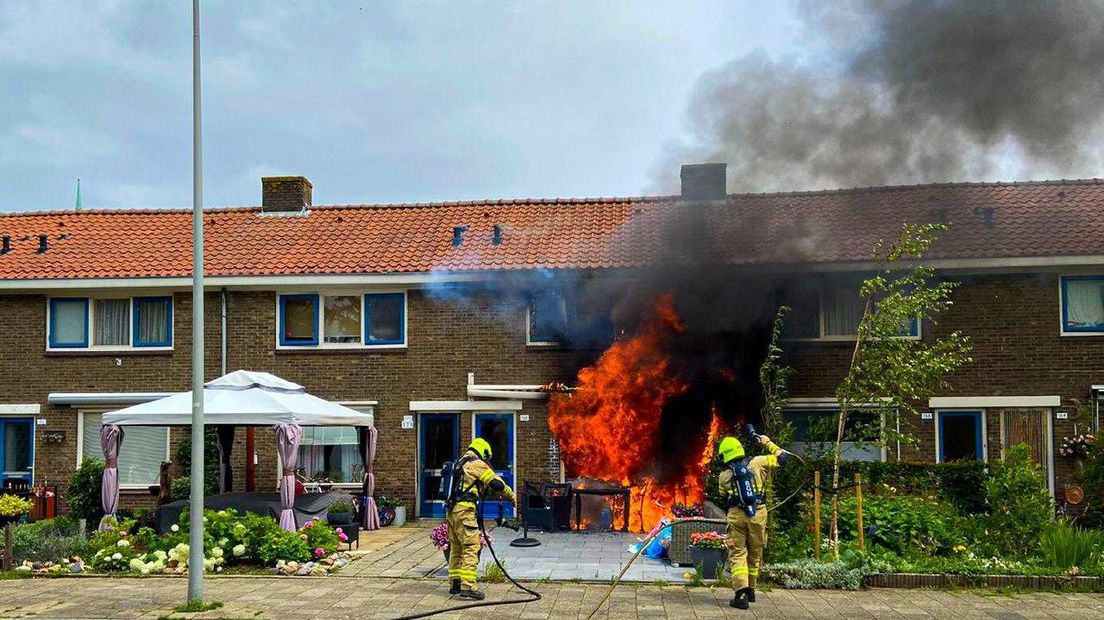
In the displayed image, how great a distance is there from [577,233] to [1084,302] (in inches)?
352

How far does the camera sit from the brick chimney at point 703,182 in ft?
68.6

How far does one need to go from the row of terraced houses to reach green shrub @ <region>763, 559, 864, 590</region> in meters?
6.84

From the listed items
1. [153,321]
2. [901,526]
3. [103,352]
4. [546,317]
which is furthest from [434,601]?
[103,352]

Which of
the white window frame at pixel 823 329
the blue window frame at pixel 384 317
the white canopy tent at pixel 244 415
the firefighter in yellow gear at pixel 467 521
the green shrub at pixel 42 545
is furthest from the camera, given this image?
the blue window frame at pixel 384 317

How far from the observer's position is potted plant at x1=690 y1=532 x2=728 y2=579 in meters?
12.1

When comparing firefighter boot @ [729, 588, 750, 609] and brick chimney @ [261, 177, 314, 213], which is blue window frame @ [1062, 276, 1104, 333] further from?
brick chimney @ [261, 177, 314, 213]

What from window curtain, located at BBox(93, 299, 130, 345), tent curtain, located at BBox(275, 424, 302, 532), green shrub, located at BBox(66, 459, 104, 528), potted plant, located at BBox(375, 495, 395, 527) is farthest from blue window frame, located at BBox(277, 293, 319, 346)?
tent curtain, located at BBox(275, 424, 302, 532)

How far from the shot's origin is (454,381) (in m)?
19.1

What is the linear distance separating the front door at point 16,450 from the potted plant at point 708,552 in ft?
43.8

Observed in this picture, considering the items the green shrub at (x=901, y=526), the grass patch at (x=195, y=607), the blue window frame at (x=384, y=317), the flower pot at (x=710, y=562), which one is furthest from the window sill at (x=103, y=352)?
the green shrub at (x=901, y=526)

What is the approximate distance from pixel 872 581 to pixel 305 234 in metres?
13.3

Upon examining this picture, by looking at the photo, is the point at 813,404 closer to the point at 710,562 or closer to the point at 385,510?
the point at 710,562

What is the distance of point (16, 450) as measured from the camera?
65.1 feet

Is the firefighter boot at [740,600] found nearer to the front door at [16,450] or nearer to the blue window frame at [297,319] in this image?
the blue window frame at [297,319]
